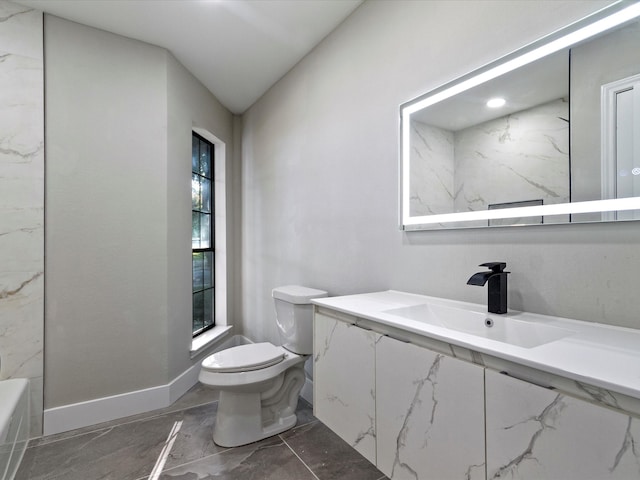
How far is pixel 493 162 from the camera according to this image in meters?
1.38

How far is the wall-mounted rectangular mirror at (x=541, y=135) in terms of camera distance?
102 centimetres

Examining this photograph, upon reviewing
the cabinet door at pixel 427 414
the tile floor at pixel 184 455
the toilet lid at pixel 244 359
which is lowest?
the tile floor at pixel 184 455

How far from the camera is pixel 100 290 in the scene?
2.33 m

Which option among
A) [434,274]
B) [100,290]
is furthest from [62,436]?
[434,274]

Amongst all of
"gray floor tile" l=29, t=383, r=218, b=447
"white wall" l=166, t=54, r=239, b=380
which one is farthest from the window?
"gray floor tile" l=29, t=383, r=218, b=447

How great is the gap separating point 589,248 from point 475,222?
41 centimetres

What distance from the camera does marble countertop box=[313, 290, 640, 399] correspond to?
69 centimetres

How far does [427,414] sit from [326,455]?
109 cm

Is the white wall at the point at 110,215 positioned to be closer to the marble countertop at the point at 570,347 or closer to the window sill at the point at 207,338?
the window sill at the point at 207,338

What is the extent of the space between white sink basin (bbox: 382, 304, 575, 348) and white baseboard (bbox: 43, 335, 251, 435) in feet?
6.49

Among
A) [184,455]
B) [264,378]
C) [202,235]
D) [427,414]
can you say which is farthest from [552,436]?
[202,235]

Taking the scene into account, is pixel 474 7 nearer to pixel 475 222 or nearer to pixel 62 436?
pixel 475 222

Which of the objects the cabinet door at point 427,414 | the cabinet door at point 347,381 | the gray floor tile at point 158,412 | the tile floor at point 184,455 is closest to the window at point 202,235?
the gray floor tile at point 158,412

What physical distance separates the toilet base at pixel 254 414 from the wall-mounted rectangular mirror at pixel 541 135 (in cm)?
136
